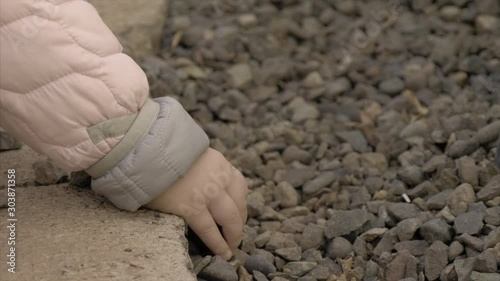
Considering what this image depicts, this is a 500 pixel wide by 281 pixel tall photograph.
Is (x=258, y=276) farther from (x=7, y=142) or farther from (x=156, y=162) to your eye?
(x=7, y=142)

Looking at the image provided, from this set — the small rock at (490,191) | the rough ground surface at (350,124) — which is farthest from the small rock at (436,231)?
the small rock at (490,191)

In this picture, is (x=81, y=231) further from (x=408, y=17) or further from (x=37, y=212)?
(x=408, y=17)

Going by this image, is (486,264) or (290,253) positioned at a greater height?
(486,264)

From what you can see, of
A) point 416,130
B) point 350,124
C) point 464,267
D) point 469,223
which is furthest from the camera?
point 350,124

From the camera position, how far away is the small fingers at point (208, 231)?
161 centimetres

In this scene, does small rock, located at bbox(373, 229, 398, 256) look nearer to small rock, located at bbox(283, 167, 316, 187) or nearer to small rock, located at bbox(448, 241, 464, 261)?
small rock, located at bbox(448, 241, 464, 261)

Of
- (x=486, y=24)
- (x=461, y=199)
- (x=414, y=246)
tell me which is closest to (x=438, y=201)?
(x=461, y=199)

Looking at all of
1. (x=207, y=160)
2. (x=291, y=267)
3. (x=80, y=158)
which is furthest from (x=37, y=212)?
(x=291, y=267)

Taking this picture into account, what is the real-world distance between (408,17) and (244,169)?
39.4 inches

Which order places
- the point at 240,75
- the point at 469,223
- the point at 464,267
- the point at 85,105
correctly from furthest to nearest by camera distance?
the point at 240,75
the point at 469,223
the point at 464,267
the point at 85,105

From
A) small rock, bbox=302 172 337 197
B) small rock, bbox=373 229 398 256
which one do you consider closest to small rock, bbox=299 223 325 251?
small rock, bbox=373 229 398 256

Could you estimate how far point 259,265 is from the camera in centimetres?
165

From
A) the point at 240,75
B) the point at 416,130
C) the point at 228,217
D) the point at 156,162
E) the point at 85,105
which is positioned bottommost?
the point at 240,75

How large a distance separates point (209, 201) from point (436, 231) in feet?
1.50
